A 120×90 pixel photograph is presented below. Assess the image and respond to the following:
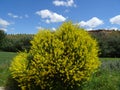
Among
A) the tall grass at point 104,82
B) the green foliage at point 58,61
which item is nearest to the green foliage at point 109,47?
the tall grass at point 104,82

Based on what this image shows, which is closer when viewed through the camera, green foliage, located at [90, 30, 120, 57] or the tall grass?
the tall grass

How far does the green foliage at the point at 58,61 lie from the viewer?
9.69 metres

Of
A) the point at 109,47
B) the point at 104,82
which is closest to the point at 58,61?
the point at 104,82

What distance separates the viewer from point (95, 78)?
11.2 m

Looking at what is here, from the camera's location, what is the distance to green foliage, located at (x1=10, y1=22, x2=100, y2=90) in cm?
969

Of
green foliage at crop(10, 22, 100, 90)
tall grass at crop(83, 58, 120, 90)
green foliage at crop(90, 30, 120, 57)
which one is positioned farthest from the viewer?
green foliage at crop(90, 30, 120, 57)

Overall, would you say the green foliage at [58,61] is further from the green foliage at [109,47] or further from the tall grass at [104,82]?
the green foliage at [109,47]

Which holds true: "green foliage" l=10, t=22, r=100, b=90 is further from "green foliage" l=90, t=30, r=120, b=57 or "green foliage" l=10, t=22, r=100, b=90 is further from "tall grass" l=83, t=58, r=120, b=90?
"green foliage" l=90, t=30, r=120, b=57

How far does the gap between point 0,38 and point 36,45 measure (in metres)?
59.4

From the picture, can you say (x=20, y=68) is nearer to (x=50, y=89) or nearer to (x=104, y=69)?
(x=50, y=89)

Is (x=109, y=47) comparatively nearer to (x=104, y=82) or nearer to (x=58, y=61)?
(x=104, y=82)

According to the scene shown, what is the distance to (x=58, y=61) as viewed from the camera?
31.6ft

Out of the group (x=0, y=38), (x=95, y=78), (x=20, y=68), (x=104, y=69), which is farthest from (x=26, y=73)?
(x=0, y=38)

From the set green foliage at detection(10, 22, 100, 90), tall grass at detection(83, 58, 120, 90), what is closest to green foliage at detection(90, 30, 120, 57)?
tall grass at detection(83, 58, 120, 90)
